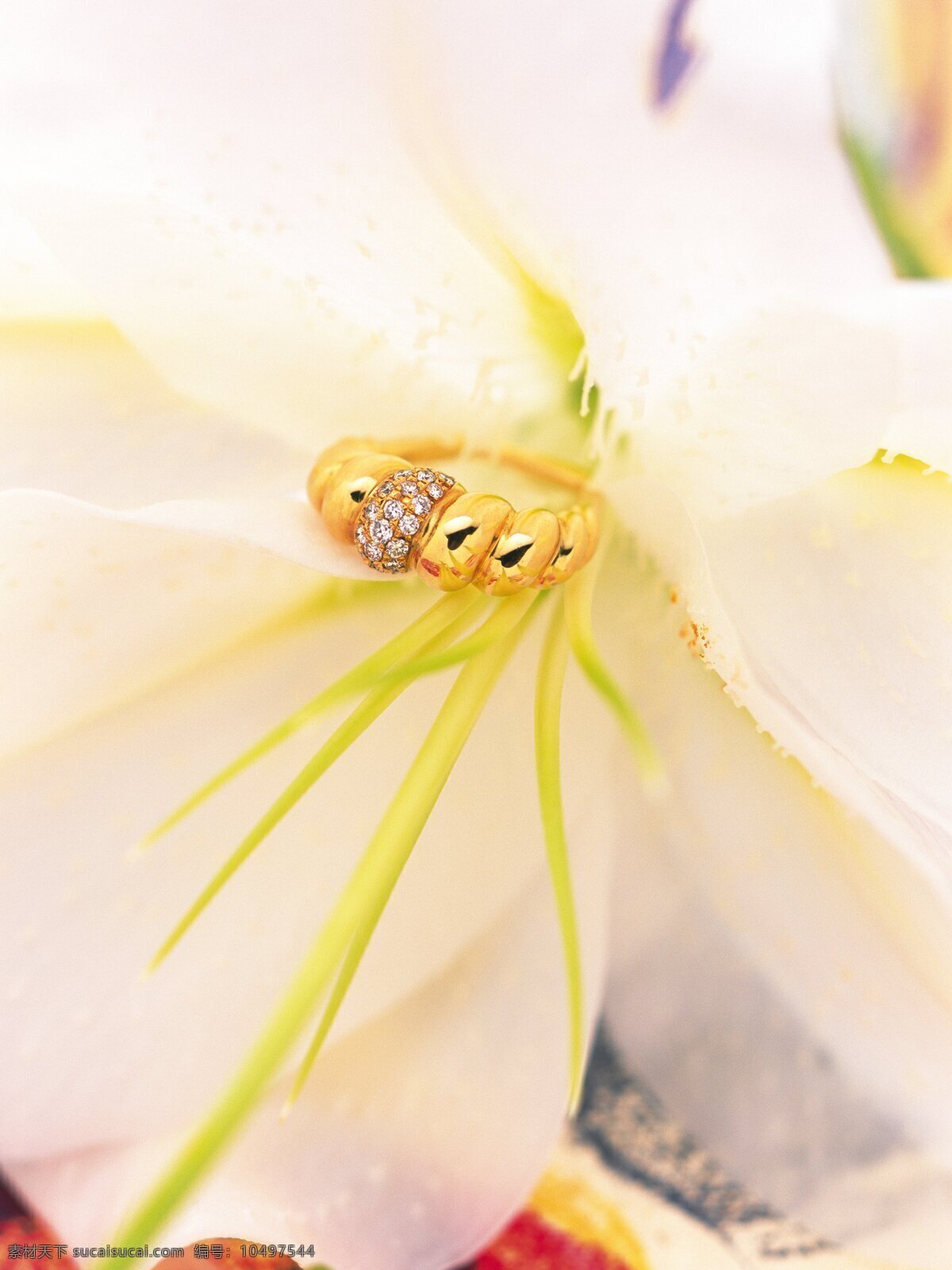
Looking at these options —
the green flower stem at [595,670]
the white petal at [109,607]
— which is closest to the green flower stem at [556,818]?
the green flower stem at [595,670]

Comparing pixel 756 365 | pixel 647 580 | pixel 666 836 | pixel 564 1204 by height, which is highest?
pixel 756 365

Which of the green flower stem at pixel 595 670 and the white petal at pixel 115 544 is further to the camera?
the white petal at pixel 115 544

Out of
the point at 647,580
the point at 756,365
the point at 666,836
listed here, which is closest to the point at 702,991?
the point at 666,836

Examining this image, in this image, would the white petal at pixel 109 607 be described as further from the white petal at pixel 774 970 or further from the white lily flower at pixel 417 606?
the white petal at pixel 774 970

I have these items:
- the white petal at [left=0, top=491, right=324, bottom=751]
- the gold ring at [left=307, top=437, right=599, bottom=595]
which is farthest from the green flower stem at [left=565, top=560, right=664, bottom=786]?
the white petal at [left=0, top=491, right=324, bottom=751]

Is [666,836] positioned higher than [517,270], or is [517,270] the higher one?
[517,270]

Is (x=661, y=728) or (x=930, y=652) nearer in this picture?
(x=930, y=652)

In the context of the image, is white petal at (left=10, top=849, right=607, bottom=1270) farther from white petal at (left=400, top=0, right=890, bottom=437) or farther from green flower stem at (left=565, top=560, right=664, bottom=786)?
white petal at (left=400, top=0, right=890, bottom=437)

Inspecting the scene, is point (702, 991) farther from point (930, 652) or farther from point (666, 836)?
point (930, 652)
